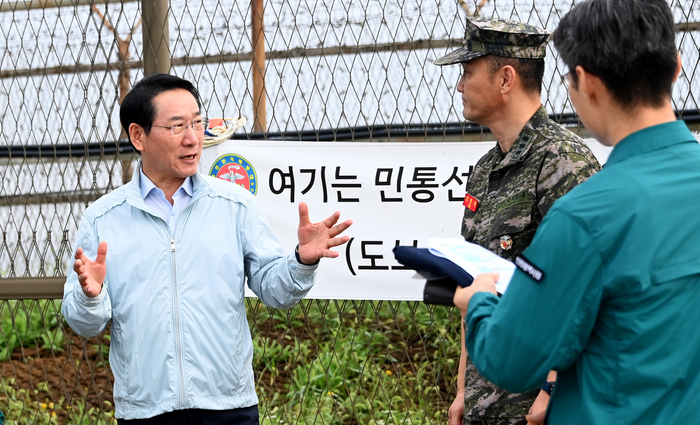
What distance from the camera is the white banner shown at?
2904 mm

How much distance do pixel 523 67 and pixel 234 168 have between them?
55.7 inches

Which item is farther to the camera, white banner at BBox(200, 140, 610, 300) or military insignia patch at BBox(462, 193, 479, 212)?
white banner at BBox(200, 140, 610, 300)

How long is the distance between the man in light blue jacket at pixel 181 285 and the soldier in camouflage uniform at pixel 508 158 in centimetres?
40

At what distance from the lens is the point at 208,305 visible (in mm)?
2059

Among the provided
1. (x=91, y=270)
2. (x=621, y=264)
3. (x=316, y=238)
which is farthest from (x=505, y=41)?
(x=91, y=270)

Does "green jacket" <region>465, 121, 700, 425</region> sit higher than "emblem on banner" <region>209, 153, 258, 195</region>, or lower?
higher

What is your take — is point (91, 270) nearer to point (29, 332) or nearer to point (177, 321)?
point (177, 321)

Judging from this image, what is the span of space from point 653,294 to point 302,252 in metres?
1.10

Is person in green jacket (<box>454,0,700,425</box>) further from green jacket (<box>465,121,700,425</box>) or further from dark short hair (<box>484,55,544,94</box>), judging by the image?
dark short hair (<box>484,55,544,94</box>)

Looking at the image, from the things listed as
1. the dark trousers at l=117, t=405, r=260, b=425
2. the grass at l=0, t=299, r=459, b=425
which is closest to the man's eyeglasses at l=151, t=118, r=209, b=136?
the dark trousers at l=117, t=405, r=260, b=425

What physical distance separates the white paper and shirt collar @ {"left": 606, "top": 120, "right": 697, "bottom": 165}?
303mm

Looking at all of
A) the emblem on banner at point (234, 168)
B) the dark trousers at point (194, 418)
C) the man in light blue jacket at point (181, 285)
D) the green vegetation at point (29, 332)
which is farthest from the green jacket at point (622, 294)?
the green vegetation at point (29, 332)

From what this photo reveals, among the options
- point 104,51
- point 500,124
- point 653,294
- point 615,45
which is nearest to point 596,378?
point 653,294

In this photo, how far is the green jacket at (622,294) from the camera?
1091 mm
